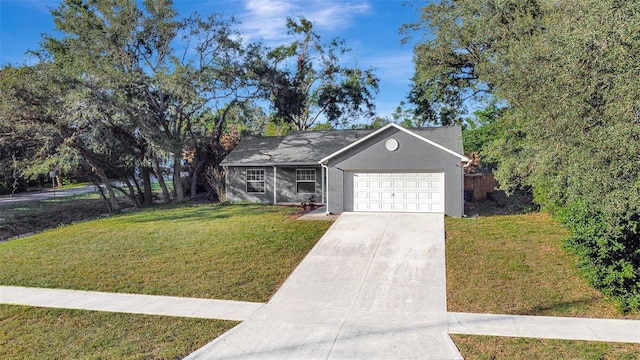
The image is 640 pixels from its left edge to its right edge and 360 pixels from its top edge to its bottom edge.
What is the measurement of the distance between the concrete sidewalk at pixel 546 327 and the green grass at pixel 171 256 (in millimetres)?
3983

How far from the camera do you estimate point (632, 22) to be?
762 centimetres

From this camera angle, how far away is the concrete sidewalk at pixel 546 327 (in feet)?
22.1

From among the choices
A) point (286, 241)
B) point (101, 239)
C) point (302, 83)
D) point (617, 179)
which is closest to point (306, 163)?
point (286, 241)

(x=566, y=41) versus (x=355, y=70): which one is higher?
(x=355, y=70)

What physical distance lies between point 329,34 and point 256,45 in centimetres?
823

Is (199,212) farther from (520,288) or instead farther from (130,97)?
(520,288)

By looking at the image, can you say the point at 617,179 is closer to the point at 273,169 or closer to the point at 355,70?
the point at 273,169

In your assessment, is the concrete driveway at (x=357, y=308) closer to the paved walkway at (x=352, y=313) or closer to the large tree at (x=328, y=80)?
the paved walkway at (x=352, y=313)

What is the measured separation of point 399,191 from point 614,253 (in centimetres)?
938

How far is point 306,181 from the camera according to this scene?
68.9ft

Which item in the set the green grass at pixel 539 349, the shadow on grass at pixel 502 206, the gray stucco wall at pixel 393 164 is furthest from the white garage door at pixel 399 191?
the green grass at pixel 539 349

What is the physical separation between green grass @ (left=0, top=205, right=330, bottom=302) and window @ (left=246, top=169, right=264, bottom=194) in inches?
192

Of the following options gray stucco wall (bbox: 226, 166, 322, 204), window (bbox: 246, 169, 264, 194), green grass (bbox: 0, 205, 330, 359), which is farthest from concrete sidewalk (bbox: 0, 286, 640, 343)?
window (bbox: 246, 169, 264, 194)

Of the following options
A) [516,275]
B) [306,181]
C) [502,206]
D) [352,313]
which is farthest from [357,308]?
[502,206]
